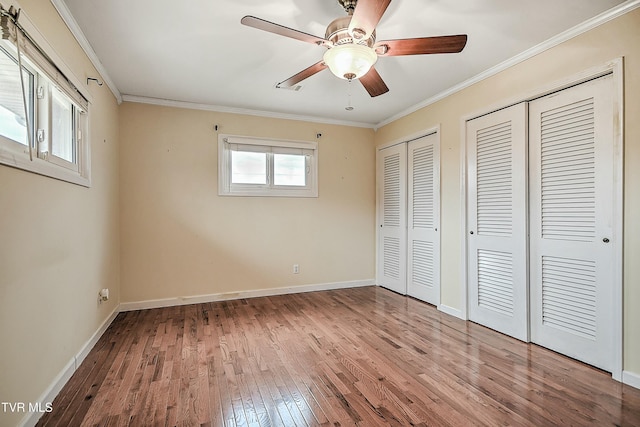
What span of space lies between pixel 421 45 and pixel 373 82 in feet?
1.72

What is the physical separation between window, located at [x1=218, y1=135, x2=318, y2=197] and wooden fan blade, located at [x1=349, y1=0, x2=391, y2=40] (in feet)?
8.92

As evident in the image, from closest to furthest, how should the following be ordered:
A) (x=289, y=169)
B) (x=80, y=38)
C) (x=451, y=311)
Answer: (x=80, y=38)
(x=451, y=311)
(x=289, y=169)

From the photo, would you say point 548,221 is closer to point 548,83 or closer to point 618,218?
point 618,218

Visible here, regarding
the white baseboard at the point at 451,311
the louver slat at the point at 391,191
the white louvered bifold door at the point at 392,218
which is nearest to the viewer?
the white baseboard at the point at 451,311

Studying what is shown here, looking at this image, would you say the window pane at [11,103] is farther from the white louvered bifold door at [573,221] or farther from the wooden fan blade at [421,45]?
the white louvered bifold door at [573,221]

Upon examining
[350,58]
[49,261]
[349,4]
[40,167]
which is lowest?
[49,261]

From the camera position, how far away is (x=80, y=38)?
2365mm

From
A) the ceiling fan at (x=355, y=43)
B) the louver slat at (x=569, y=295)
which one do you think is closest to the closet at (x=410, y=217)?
the louver slat at (x=569, y=295)

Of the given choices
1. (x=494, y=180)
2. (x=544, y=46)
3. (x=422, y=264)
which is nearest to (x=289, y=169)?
(x=422, y=264)

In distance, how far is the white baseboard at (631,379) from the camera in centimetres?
200

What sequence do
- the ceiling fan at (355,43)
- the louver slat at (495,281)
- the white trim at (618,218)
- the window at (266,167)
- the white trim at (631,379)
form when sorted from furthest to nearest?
the window at (266,167)
the louver slat at (495,281)
the white trim at (618,218)
the white trim at (631,379)
the ceiling fan at (355,43)

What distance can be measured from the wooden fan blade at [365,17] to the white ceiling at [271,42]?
1.58 ft

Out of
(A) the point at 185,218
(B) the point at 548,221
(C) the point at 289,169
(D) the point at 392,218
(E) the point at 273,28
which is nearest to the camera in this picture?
(E) the point at 273,28

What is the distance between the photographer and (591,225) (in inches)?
91.0
